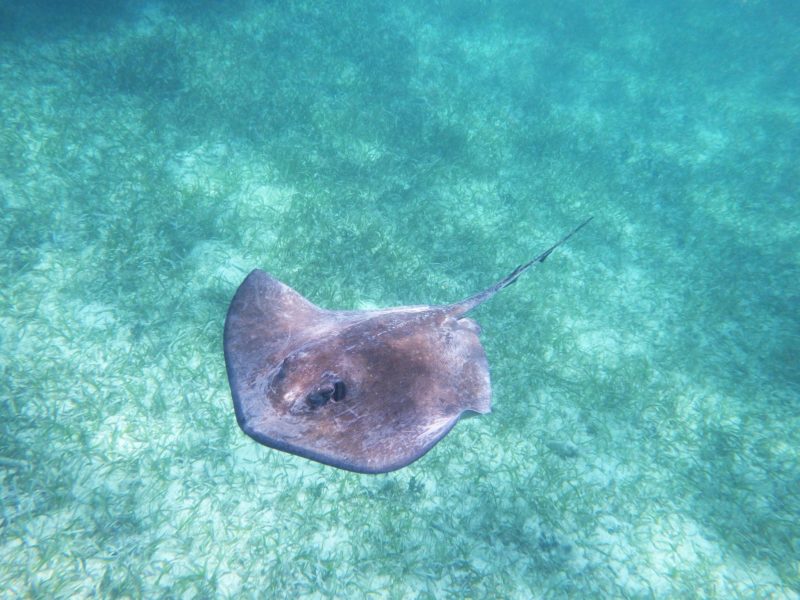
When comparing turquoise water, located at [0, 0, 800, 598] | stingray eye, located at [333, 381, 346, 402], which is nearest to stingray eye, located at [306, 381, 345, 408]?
stingray eye, located at [333, 381, 346, 402]

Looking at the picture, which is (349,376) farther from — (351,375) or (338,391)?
(338,391)

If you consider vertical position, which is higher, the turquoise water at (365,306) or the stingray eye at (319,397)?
the stingray eye at (319,397)

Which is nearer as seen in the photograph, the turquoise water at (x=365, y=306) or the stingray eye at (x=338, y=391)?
the stingray eye at (x=338, y=391)

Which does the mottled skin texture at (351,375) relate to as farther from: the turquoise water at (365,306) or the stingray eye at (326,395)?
the turquoise water at (365,306)

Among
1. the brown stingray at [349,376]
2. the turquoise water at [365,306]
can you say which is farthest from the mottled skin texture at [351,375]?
the turquoise water at [365,306]

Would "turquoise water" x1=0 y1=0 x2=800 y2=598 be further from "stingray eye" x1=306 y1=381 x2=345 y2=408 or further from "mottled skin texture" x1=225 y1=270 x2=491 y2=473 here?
"stingray eye" x1=306 y1=381 x2=345 y2=408

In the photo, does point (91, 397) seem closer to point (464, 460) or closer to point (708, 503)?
point (464, 460)

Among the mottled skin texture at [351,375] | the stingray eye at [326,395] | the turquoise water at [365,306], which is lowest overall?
the turquoise water at [365,306]

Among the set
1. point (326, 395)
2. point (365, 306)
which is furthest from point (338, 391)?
point (365, 306)
